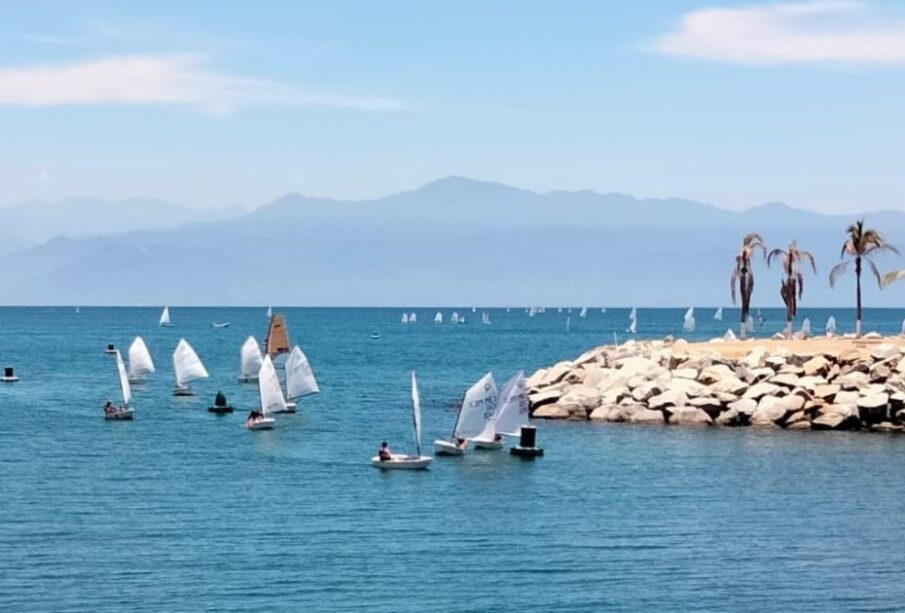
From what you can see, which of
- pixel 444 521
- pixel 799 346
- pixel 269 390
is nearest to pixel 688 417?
pixel 799 346

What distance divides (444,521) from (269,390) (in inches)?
1439

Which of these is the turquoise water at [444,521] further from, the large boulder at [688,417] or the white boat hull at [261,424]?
the large boulder at [688,417]

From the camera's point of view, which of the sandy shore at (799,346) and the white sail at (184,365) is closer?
the sandy shore at (799,346)

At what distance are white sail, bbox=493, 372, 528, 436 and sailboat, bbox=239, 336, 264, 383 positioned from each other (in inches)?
1945

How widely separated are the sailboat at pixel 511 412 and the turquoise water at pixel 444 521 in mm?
1530

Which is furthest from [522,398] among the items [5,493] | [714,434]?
[5,493]

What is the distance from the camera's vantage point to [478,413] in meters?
70.1

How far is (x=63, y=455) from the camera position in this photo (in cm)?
7144

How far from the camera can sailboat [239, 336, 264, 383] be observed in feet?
388

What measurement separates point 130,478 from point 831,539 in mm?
28355

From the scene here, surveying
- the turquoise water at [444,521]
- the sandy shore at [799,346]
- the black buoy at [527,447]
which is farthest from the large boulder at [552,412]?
the black buoy at [527,447]

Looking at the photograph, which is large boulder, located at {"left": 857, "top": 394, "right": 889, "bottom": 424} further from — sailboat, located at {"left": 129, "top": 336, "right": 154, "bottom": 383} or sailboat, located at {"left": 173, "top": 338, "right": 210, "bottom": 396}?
sailboat, located at {"left": 129, "top": 336, "right": 154, "bottom": 383}

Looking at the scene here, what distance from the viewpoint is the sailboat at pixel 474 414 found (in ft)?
228

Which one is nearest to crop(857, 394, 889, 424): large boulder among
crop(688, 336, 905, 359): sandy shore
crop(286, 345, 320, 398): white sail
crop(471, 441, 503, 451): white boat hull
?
crop(688, 336, 905, 359): sandy shore
